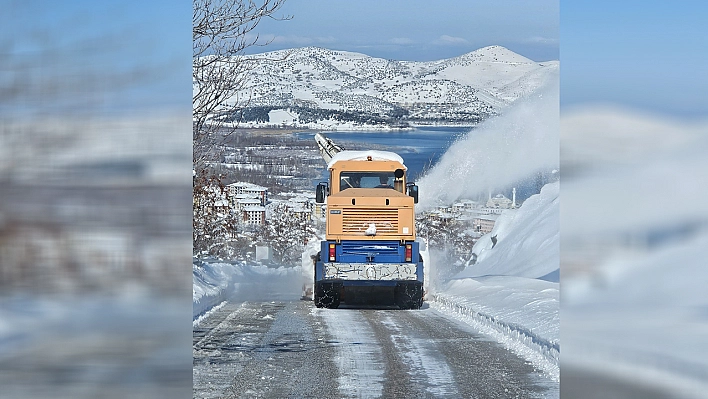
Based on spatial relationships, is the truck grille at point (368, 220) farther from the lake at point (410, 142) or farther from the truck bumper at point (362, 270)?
the lake at point (410, 142)

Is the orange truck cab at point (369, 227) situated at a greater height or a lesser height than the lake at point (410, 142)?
lesser

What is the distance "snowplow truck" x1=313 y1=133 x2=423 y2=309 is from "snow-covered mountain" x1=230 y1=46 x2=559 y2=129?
1445 centimetres

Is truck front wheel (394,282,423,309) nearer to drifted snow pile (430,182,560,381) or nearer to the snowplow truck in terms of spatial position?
the snowplow truck

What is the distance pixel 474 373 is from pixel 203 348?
9.40 feet

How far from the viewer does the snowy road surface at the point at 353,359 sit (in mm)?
7512

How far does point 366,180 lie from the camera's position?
11969 millimetres

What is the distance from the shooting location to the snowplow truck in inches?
454

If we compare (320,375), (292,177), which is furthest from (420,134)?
(320,375)

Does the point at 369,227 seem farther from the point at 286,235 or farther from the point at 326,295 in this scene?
the point at 286,235

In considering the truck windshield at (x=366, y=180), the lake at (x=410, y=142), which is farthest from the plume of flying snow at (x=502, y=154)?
the truck windshield at (x=366, y=180)

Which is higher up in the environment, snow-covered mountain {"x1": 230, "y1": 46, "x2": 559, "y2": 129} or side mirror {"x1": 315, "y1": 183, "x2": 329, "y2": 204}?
snow-covered mountain {"x1": 230, "y1": 46, "x2": 559, "y2": 129}

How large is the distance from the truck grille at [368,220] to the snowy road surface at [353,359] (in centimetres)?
111

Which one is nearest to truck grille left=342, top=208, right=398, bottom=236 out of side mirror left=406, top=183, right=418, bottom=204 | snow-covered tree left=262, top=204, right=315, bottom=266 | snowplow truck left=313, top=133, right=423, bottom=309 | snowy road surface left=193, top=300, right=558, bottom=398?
snowplow truck left=313, top=133, right=423, bottom=309
